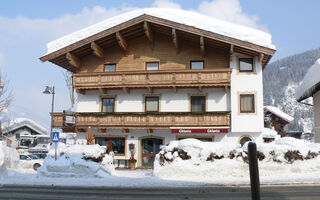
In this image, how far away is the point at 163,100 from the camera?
23500 millimetres

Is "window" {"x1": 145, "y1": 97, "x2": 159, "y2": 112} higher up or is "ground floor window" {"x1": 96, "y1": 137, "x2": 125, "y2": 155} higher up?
"window" {"x1": 145, "y1": 97, "x2": 159, "y2": 112}

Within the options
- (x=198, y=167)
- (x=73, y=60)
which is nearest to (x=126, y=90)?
(x=73, y=60)

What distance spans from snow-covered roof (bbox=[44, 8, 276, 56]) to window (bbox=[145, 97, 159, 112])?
6.18 m

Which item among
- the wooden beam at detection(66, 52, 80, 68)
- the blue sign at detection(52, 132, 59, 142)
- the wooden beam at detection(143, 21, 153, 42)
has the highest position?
the wooden beam at detection(143, 21, 153, 42)

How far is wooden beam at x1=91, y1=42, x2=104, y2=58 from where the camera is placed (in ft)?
76.3

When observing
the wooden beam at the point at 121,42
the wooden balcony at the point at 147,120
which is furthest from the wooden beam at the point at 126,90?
the wooden beam at the point at 121,42

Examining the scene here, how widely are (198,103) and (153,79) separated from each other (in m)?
3.96

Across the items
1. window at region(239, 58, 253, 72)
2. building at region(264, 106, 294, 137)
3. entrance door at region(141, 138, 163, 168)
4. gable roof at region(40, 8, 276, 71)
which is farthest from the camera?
building at region(264, 106, 294, 137)

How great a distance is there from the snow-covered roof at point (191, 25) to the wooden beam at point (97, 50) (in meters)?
0.86

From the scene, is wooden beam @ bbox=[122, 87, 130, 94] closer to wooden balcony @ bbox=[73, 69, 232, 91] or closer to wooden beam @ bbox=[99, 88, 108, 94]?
wooden balcony @ bbox=[73, 69, 232, 91]

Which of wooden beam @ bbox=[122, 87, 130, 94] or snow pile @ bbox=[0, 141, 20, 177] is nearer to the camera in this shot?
snow pile @ bbox=[0, 141, 20, 177]

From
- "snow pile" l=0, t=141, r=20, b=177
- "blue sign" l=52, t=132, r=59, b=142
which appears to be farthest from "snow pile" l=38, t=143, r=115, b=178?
"snow pile" l=0, t=141, r=20, b=177

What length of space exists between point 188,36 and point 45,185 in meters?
14.5

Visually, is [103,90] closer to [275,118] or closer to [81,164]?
[81,164]
